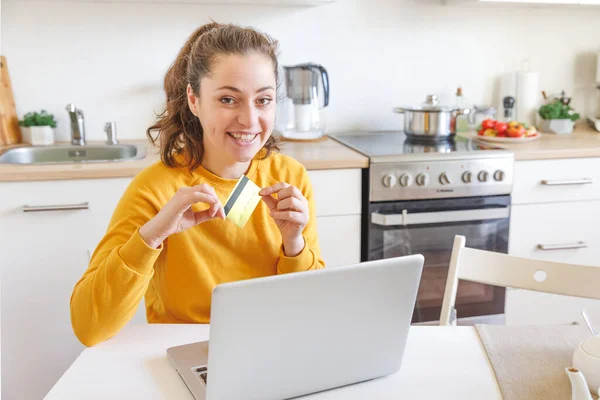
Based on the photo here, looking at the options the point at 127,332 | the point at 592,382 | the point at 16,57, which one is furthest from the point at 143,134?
the point at 592,382

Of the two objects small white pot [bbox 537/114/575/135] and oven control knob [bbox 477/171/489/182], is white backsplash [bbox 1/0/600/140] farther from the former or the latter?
oven control knob [bbox 477/171/489/182]

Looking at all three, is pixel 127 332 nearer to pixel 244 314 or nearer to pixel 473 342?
pixel 244 314

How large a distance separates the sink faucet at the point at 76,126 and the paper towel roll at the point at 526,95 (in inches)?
76.3

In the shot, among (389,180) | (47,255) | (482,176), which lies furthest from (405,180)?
(47,255)

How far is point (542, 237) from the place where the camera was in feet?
8.80

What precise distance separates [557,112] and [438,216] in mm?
941

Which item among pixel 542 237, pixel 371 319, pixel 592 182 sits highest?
pixel 371 319

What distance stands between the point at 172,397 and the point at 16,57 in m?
2.14

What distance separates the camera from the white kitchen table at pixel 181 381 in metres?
1.06

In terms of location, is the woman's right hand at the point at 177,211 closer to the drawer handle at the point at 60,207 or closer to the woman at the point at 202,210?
the woman at the point at 202,210

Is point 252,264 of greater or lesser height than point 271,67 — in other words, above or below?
below

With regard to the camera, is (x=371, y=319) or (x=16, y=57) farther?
(x=16, y=57)

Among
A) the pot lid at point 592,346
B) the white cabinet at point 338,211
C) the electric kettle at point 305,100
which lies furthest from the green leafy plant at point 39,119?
the pot lid at point 592,346

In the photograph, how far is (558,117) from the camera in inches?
120
